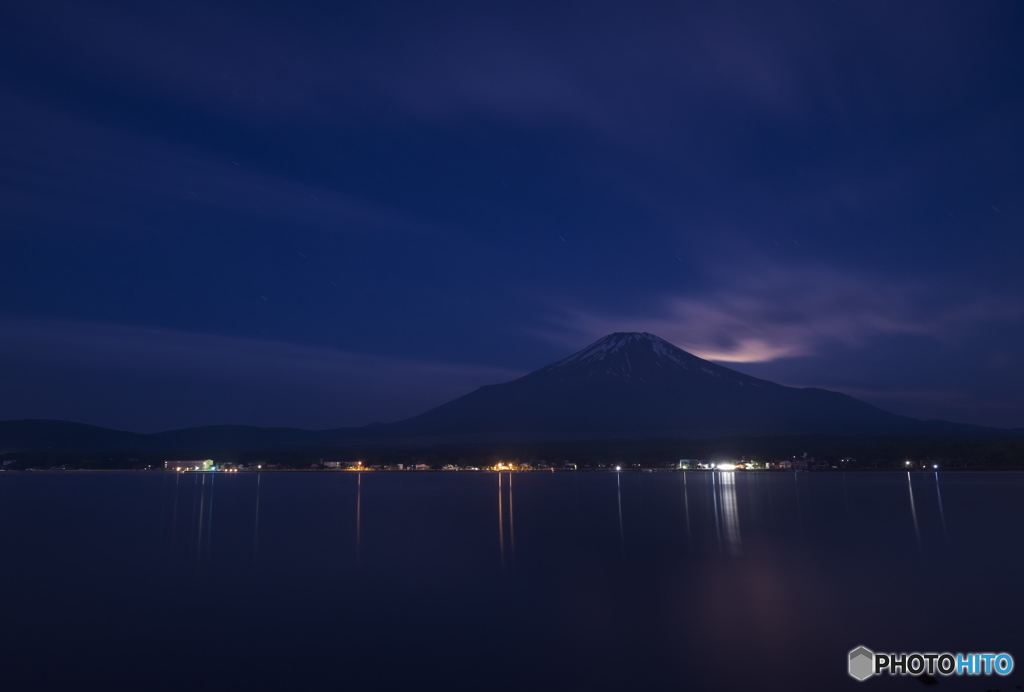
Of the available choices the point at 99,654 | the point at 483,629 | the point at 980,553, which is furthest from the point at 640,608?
the point at 980,553

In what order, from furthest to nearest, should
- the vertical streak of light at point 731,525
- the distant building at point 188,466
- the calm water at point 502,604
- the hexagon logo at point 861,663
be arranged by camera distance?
the distant building at point 188,466 < the vertical streak of light at point 731,525 < the calm water at point 502,604 < the hexagon logo at point 861,663

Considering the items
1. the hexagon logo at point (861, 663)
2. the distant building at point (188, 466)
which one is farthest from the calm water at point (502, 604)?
the distant building at point (188, 466)

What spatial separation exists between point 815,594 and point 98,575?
1593cm

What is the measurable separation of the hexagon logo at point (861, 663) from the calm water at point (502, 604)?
24 centimetres

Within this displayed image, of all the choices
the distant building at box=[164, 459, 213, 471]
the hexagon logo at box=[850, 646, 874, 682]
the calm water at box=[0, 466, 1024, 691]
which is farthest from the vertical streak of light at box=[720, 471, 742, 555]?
the distant building at box=[164, 459, 213, 471]

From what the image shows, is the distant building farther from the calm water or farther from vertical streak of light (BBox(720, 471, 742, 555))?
the calm water

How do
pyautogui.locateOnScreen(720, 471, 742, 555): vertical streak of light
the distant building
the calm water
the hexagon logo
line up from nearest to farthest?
the hexagon logo, the calm water, pyautogui.locateOnScreen(720, 471, 742, 555): vertical streak of light, the distant building

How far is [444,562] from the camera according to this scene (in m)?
18.8

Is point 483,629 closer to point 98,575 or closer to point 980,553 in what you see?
point 98,575
